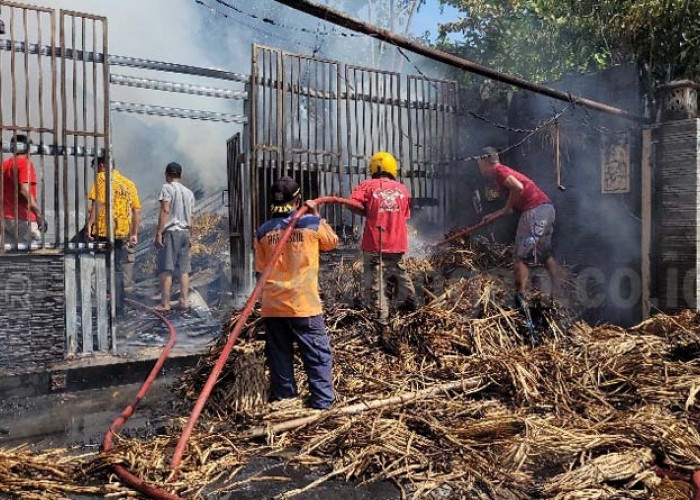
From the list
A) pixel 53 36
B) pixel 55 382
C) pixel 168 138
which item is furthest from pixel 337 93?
pixel 168 138

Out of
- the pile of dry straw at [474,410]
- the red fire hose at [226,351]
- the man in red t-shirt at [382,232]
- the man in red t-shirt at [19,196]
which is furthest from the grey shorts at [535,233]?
the man in red t-shirt at [19,196]

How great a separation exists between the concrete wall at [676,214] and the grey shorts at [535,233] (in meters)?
1.49

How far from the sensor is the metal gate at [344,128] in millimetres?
8547

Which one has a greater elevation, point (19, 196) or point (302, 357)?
point (19, 196)

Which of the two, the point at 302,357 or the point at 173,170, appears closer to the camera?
the point at 302,357

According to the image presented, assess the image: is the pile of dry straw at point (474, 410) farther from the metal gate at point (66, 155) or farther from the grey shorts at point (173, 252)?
the grey shorts at point (173, 252)

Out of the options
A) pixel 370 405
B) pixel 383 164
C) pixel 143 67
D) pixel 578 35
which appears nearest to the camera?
pixel 370 405

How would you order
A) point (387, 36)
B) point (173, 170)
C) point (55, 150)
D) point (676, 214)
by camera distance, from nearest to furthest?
1. point (387, 36)
2. point (55, 150)
3. point (676, 214)
4. point (173, 170)

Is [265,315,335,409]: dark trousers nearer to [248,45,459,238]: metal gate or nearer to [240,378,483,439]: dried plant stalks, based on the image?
[240,378,483,439]: dried plant stalks

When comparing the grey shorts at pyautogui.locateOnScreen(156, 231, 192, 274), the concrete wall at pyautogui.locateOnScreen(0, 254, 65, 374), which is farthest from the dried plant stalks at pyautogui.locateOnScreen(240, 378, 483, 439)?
the grey shorts at pyautogui.locateOnScreen(156, 231, 192, 274)

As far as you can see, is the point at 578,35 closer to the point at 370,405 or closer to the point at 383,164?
the point at 383,164

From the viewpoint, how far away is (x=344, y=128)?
9328 millimetres

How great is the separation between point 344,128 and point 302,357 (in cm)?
505

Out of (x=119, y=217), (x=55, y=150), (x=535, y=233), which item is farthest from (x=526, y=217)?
(x=55, y=150)
